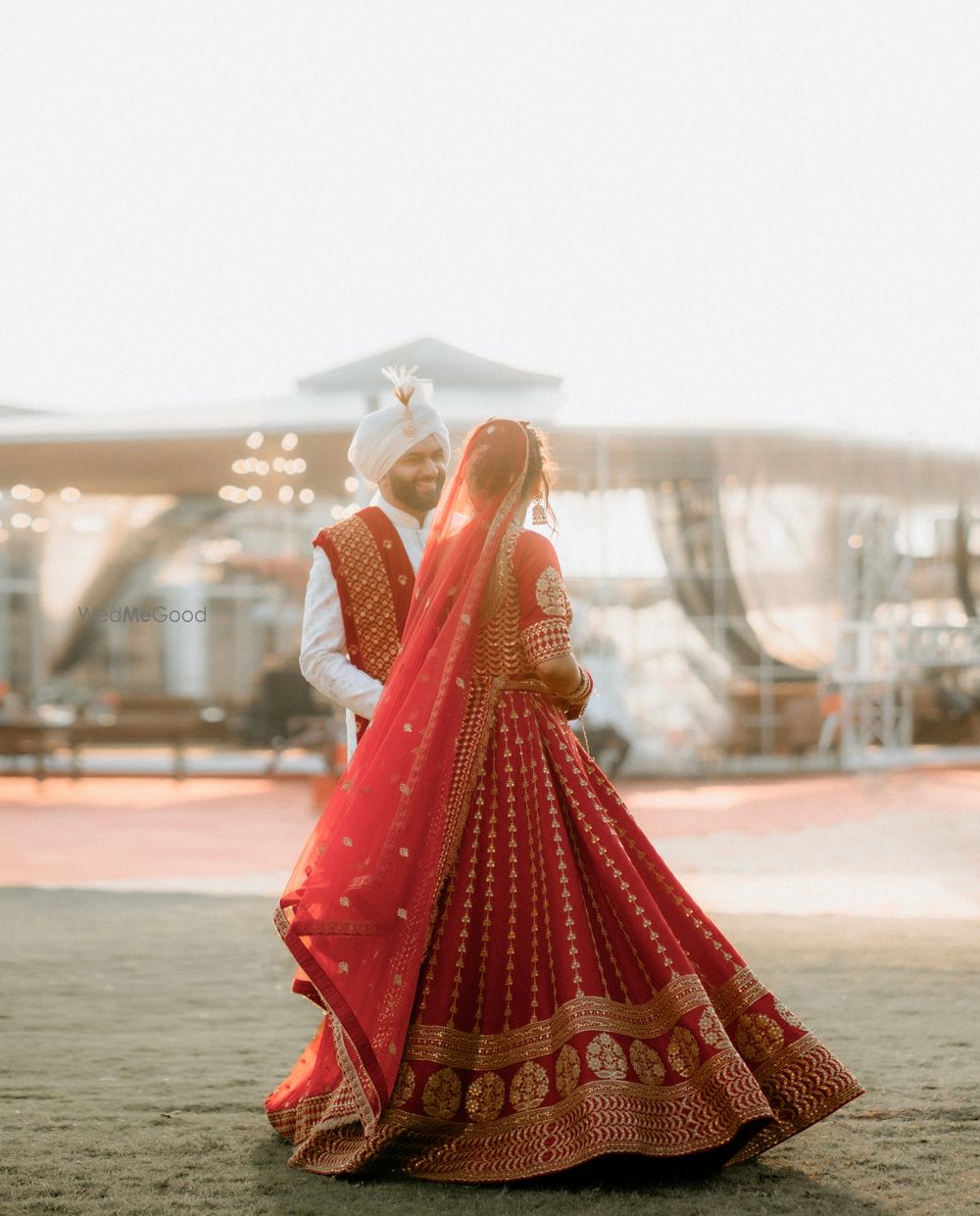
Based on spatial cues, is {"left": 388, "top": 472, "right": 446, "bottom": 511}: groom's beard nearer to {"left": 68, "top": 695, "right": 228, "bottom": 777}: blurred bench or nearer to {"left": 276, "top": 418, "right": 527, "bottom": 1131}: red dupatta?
{"left": 276, "top": 418, "right": 527, "bottom": 1131}: red dupatta

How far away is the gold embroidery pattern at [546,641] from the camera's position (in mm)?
2398

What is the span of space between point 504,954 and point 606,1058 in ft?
0.76

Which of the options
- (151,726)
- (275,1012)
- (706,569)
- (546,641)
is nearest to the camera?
(546,641)

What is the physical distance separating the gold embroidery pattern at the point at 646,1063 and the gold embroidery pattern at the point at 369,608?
0.83 metres

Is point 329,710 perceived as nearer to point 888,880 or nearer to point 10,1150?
point 888,880

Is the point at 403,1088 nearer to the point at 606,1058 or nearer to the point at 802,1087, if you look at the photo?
the point at 606,1058

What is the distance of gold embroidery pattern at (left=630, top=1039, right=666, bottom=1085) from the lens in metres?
2.23

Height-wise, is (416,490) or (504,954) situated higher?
(416,490)

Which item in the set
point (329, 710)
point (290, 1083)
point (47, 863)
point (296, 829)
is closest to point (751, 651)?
point (329, 710)

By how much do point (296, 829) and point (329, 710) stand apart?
3867 mm

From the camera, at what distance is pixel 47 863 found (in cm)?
712

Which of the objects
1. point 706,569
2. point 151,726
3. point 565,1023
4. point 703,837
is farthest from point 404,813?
point 151,726

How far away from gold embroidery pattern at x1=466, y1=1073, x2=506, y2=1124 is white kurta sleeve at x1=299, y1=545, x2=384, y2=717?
69 cm

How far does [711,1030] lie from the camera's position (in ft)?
7.34
